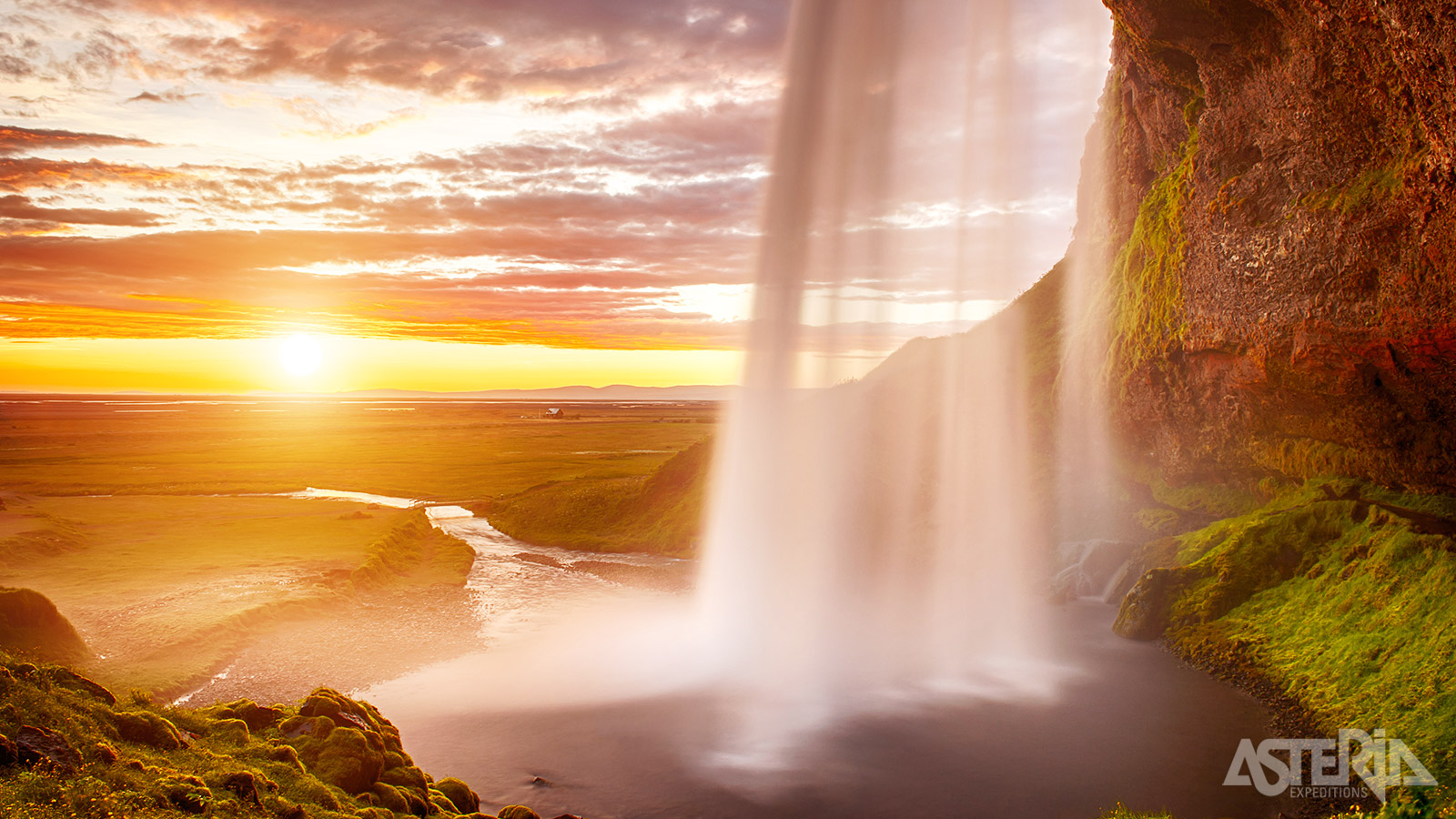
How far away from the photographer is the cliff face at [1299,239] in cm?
2009

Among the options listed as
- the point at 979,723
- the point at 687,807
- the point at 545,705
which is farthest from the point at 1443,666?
the point at 545,705

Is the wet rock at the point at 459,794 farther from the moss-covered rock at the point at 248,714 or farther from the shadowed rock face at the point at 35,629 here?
the shadowed rock face at the point at 35,629

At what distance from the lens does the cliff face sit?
65.9 ft

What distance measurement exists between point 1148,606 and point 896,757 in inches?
576

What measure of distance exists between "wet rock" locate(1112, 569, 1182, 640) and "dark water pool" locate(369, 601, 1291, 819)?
3.89m

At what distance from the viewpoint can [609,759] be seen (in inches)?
725

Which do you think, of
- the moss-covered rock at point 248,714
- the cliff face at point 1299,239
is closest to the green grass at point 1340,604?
the cliff face at point 1299,239

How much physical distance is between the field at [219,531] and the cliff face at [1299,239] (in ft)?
105

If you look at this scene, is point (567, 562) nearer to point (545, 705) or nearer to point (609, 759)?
point (545, 705)

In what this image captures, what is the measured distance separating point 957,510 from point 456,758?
32000 millimetres

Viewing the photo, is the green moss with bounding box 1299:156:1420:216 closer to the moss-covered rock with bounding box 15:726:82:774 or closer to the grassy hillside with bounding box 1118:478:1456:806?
the grassy hillside with bounding box 1118:478:1456:806

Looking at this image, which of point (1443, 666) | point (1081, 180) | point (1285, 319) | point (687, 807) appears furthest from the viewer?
point (1081, 180)

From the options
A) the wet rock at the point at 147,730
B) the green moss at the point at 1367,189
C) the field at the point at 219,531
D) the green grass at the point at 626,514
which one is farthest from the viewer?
the green grass at the point at 626,514

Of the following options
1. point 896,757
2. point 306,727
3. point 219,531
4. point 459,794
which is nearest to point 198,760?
point 306,727
